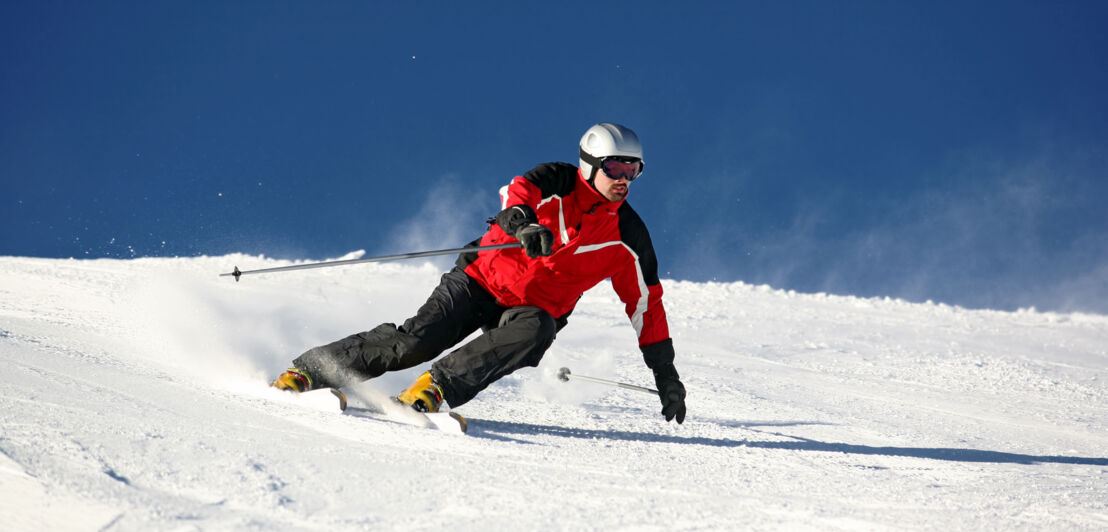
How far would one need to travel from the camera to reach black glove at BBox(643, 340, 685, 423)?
4.23 metres

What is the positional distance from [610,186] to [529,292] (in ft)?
2.04

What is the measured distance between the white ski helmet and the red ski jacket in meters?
0.09

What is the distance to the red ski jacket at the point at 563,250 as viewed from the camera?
4020 millimetres

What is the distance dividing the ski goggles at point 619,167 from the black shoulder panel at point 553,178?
0.18 metres

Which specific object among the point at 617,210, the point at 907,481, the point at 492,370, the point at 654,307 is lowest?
the point at 907,481

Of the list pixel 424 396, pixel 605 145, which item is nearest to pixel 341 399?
pixel 424 396

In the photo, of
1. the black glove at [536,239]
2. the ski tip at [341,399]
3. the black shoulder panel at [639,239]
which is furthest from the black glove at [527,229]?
the ski tip at [341,399]

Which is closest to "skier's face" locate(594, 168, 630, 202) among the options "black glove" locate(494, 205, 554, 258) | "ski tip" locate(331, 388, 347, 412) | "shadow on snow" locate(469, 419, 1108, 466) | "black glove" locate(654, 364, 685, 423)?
"black glove" locate(494, 205, 554, 258)

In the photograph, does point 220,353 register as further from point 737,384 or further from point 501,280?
point 737,384

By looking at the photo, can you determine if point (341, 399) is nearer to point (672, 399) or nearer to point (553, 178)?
point (553, 178)

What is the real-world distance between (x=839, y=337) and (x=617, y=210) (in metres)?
7.00

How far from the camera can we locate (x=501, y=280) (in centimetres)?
407

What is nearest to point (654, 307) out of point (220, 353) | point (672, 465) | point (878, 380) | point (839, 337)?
point (672, 465)

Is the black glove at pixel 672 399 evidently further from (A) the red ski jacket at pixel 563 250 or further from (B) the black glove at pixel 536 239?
(B) the black glove at pixel 536 239
